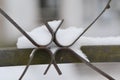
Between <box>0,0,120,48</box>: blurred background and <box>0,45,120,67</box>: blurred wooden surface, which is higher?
<box>0,45,120,67</box>: blurred wooden surface

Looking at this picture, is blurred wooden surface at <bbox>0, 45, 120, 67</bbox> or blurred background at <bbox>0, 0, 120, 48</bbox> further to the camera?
blurred background at <bbox>0, 0, 120, 48</bbox>

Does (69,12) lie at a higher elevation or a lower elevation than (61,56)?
lower

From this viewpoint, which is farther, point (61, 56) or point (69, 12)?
point (69, 12)

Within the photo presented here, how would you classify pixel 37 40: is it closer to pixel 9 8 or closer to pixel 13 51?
pixel 13 51

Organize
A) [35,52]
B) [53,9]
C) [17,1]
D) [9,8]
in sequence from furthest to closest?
1. [53,9]
2. [17,1]
3. [9,8]
4. [35,52]

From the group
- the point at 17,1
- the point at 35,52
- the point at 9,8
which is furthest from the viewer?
the point at 17,1

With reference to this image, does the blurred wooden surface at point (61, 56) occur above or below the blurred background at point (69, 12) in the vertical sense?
above

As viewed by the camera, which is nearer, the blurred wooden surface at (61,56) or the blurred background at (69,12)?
the blurred wooden surface at (61,56)

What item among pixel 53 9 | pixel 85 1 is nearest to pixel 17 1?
pixel 53 9
